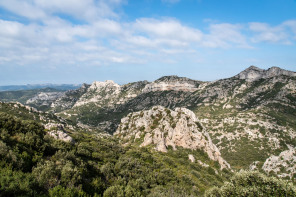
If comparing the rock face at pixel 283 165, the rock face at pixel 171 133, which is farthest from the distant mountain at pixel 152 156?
the rock face at pixel 283 165

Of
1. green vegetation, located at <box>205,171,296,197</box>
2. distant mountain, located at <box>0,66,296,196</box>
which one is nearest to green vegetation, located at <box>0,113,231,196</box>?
distant mountain, located at <box>0,66,296,196</box>

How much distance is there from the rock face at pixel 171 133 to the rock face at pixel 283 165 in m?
44.8

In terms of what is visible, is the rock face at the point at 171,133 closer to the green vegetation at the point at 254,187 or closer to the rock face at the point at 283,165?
the green vegetation at the point at 254,187

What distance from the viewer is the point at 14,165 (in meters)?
15.2

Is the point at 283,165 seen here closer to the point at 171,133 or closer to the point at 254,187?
the point at 171,133

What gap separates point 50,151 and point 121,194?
13161mm

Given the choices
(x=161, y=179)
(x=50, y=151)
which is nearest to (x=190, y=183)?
(x=161, y=179)

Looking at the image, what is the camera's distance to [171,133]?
63750 mm

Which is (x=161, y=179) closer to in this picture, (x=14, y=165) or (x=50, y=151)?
(x=50, y=151)

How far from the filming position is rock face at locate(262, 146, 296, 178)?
80.3 meters

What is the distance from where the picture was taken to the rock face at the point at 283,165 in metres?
80.3

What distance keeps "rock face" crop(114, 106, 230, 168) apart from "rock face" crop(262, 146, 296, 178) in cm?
4483

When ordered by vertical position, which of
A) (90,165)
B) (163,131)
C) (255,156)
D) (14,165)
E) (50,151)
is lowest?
(255,156)

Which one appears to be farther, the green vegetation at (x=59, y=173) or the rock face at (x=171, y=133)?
the rock face at (x=171, y=133)
